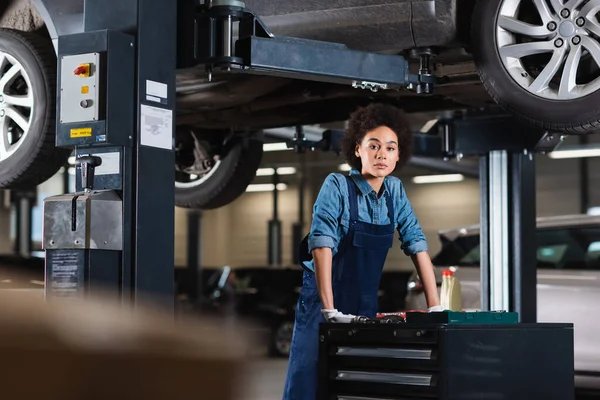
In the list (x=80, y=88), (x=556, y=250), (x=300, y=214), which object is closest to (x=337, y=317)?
(x=80, y=88)

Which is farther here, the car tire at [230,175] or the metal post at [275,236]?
the metal post at [275,236]

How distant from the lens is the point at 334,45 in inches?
167

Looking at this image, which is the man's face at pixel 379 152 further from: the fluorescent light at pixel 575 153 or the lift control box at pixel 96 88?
the fluorescent light at pixel 575 153

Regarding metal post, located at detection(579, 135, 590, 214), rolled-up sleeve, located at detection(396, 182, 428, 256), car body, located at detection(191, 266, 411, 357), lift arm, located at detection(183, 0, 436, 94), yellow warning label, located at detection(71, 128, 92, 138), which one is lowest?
car body, located at detection(191, 266, 411, 357)

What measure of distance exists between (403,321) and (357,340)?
6.7 inches

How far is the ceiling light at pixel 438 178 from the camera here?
22.6 metres

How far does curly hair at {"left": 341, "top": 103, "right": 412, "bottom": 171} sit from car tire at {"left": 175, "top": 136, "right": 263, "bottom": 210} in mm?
2619

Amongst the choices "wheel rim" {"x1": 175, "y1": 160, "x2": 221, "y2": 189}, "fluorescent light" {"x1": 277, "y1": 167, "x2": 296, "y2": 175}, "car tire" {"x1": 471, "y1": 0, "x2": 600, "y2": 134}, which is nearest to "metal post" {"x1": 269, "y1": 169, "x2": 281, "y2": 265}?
"fluorescent light" {"x1": 277, "y1": 167, "x2": 296, "y2": 175}

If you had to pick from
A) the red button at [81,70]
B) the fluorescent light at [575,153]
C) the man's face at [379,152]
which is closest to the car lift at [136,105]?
the red button at [81,70]

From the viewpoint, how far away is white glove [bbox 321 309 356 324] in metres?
3.49

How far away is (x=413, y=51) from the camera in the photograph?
4293mm

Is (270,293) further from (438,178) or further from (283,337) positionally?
(438,178)

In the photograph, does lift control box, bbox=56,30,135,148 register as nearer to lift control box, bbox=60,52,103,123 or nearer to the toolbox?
lift control box, bbox=60,52,103,123

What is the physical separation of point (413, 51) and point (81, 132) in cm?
146
